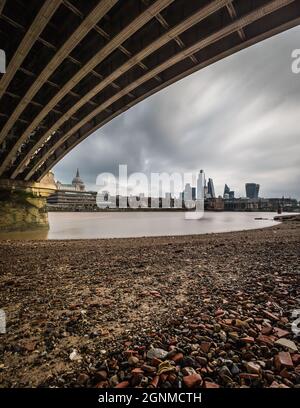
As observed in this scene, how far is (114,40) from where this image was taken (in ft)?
31.2

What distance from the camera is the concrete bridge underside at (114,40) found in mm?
8312

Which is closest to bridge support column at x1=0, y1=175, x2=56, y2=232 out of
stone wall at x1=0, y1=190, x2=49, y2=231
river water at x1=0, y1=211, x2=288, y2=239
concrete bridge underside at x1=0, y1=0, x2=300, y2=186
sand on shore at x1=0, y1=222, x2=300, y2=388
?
stone wall at x1=0, y1=190, x2=49, y2=231

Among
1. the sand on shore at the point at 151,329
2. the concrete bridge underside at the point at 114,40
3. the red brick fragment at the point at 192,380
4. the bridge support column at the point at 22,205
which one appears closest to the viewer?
the red brick fragment at the point at 192,380

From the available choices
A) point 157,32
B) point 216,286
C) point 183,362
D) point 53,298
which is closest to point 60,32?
point 157,32

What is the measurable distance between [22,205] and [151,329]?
29.2 metres

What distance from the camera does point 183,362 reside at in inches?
74.3

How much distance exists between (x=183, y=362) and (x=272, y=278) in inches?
131

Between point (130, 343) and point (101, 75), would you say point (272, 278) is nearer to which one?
point (130, 343)

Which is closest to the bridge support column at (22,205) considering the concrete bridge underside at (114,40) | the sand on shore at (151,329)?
the concrete bridge underside at (114,40)

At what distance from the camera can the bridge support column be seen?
2453 cm

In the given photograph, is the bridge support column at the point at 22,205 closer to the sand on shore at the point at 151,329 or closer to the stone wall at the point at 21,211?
the stone wall at the point at 21,211

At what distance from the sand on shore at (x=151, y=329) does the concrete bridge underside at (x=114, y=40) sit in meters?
9.82

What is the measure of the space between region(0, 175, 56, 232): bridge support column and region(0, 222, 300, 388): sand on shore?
2402 cm

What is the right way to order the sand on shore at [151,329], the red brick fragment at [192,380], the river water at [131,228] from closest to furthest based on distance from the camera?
the red brick fragment at [192,380], the sand on shore at [151,329], the river water at [131,228]
